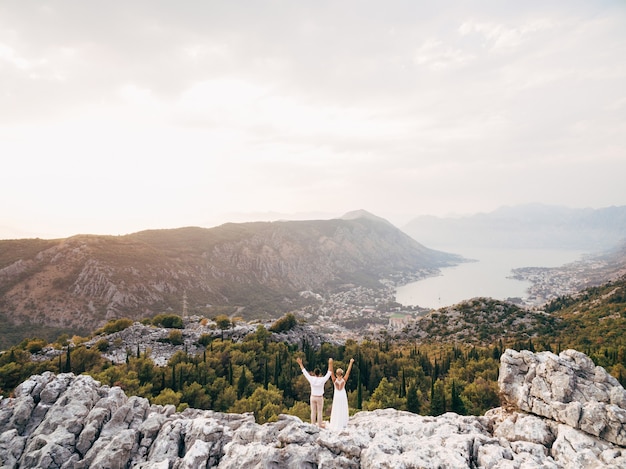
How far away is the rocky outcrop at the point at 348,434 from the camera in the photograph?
12367 millimetres

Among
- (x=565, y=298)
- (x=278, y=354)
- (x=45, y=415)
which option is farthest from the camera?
(x=565, y=298)

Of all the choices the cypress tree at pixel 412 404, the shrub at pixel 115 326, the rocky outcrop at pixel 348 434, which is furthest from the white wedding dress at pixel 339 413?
the shrub at pixel 115 326

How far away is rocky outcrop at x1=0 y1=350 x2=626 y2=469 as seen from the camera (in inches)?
487

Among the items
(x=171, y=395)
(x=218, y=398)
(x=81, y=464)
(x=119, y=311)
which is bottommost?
(x=119, y=311)

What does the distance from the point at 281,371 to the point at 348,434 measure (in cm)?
3142

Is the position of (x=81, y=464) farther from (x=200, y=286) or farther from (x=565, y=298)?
(x=200, y=286)

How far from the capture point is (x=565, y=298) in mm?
107062

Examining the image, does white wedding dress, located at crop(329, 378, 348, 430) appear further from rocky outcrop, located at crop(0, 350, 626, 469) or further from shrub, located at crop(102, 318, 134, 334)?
shrub, located at crop(102, 318, 134, 334)

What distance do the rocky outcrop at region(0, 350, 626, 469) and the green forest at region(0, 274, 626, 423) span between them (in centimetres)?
687

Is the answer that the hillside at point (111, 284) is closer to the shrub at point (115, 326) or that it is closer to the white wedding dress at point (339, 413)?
the shrub at point (115, 326)

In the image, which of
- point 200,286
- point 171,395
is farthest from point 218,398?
point 200,286

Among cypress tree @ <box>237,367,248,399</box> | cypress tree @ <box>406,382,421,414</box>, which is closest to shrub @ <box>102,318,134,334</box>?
cypress tree @ <box>237,367,248,399</box>

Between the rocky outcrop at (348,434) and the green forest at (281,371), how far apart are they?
6.87 meters

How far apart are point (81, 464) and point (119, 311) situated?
115 m
